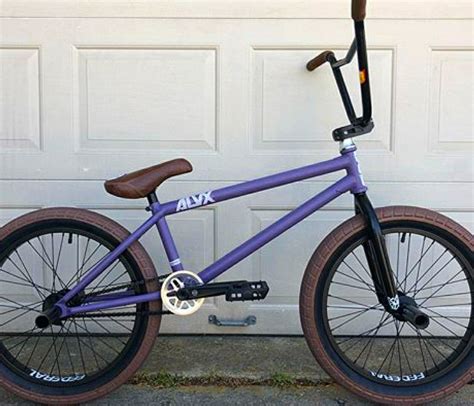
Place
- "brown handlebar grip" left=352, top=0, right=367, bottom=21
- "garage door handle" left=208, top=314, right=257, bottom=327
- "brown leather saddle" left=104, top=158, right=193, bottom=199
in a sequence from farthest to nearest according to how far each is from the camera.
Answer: "garage door handle" left=208, top=314, right=257, bottom=327, "brown leather saddle" left=104, top=158, right=193, bottom=199, "brown handlebar grip" left=352, top=0, right=367, bottom=21

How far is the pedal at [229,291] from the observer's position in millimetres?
2529

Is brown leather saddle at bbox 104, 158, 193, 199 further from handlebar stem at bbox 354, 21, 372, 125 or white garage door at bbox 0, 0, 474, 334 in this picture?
handlebar stem at bbox 354, 21, 372, 125

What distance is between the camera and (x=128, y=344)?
2.61m

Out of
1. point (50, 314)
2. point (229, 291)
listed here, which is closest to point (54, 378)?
point (50, 314)

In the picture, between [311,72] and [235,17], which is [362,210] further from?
[235,17]

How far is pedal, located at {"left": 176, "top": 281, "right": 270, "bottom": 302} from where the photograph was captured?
2.53m

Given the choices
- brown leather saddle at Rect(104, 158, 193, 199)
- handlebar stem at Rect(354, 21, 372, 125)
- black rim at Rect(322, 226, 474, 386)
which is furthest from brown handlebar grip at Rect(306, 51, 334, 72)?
black rim at Rect(322, 226, 474, 386)

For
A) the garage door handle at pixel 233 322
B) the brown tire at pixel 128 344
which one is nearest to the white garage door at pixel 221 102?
the garage door handle at pixel 233 322

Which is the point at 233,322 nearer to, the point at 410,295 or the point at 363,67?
the point at 410,295

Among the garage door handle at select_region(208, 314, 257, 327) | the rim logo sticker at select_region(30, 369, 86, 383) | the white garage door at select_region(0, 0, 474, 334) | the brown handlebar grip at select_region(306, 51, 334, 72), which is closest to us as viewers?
the rim logo sticker at select_region(30, 369, 86, 383)

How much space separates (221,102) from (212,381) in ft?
4.36

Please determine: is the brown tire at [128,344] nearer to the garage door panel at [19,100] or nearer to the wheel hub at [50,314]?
the wheel hub at [50,314]

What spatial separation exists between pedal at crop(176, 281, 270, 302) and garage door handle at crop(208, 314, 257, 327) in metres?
0.75

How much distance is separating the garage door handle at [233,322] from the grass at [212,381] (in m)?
0.45
